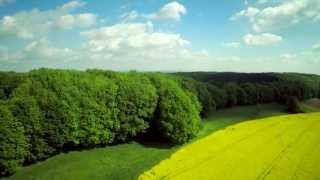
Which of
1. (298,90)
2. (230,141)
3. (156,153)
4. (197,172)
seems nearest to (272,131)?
(230,141)

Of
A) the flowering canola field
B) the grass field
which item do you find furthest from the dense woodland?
the flowering canola field

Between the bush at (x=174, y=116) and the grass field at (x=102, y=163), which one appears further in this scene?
the bush at (x=174, y=116)

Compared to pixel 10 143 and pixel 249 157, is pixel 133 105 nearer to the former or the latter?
pixel 249 157

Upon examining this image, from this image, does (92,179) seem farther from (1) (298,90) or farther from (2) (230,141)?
(1) (298,90)

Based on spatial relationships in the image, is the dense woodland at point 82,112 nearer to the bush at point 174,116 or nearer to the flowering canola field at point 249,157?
the bush at point 174,116

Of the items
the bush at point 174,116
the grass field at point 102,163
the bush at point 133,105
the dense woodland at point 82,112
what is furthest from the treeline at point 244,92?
the grass field at point 102,163

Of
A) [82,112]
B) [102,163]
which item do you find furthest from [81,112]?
[102,163]
